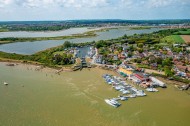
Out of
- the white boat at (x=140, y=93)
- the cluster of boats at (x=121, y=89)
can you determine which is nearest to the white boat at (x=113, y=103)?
the cluster of boats at (x=121, y=89)

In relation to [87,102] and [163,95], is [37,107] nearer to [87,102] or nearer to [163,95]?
[87,102]

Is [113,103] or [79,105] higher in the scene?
[113,103]

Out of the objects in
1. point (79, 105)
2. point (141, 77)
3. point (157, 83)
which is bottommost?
point (79, 105)

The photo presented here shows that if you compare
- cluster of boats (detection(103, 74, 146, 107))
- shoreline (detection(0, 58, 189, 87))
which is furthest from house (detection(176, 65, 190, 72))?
cluster of boats (detection(103, 74, 146, 107))

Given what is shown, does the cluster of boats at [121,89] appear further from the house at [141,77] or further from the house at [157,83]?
the house at [157,83]

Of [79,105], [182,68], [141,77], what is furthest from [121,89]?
[182,68]

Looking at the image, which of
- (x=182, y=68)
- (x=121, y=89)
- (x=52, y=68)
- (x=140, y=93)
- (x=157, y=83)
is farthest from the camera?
(x=52, y=68)

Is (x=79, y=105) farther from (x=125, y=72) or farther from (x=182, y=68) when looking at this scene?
(x=182, y=68)
